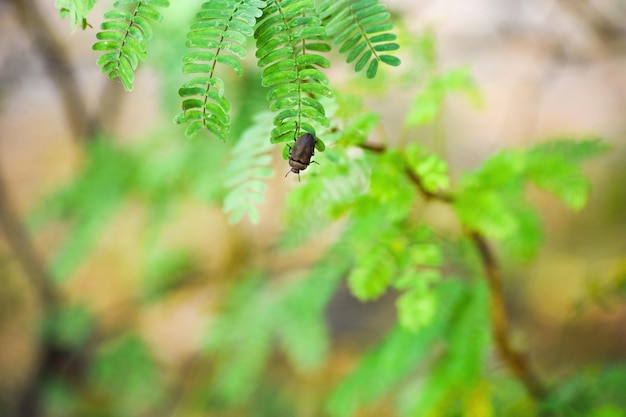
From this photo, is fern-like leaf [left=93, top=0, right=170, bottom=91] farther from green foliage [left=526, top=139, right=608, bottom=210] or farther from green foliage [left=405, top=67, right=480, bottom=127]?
green foliage [left=526, top=139, right=608, bottom=210]

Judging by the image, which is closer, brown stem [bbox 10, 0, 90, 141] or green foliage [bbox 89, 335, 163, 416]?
green foliage [bbox 89, 335, 163, 416]

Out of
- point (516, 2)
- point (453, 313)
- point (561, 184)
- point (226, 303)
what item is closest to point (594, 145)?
point (561, 184)

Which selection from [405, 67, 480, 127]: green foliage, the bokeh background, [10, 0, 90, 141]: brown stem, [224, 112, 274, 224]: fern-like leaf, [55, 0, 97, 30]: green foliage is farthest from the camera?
[10, 0, 90, 141]: brown stem

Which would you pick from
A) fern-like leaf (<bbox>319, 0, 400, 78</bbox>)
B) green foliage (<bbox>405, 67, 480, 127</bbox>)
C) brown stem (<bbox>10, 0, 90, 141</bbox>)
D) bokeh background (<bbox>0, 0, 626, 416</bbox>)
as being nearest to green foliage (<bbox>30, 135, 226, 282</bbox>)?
bokeh background (<bbox>0, 0, 626, 416</bbox>)

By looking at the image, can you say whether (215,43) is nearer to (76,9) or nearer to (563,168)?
(76,9)

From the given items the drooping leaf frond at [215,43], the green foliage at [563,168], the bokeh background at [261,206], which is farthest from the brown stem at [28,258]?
the drooping leaf frond at [215,43]

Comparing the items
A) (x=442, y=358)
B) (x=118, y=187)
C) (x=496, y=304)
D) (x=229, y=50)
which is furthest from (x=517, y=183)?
(x=118, y=187)

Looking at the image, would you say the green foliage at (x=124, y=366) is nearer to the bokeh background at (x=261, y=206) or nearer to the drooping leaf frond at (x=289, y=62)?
the bokeh background at (x=261, y=206)
